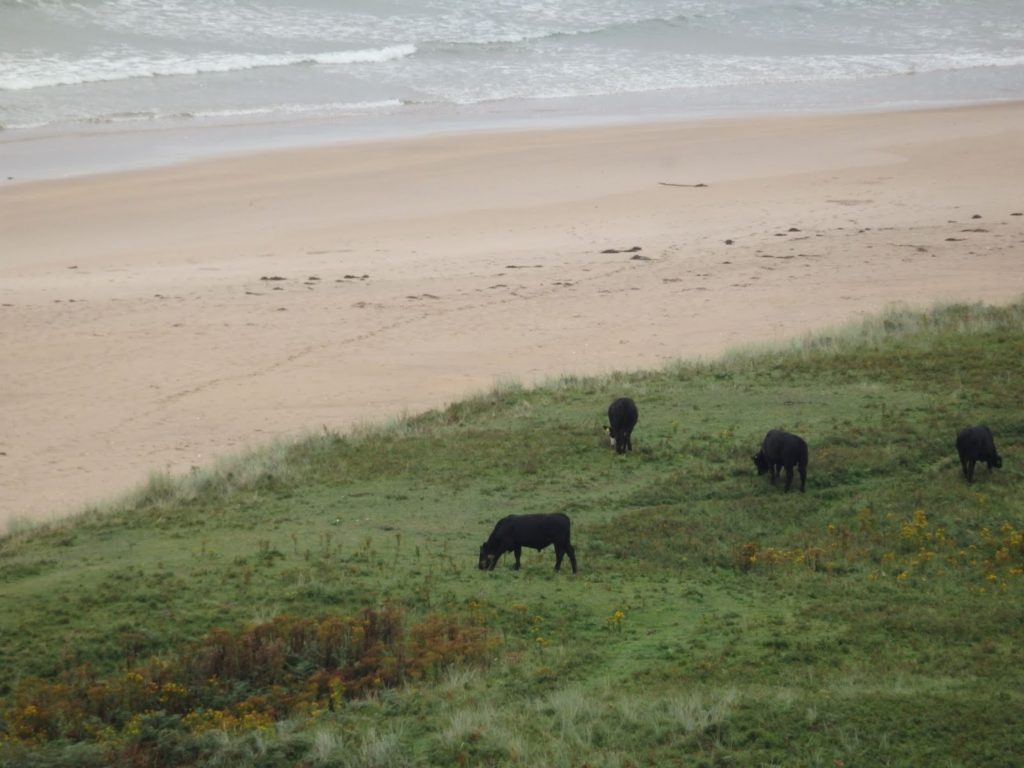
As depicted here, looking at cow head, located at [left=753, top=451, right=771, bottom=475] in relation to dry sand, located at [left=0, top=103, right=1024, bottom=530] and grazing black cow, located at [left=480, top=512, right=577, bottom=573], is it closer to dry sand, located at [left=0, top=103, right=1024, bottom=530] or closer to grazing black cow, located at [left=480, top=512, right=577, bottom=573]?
grazing black cow, located at [left=480, top=512, right=577, bottom=573]

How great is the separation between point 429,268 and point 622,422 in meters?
12.9

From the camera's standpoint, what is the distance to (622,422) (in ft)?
49.0

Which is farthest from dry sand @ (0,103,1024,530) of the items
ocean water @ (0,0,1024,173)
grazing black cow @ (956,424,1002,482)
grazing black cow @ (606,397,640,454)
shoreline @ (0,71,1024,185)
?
ocean water @ (0,0,1024,173)

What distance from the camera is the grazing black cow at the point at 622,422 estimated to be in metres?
14.9

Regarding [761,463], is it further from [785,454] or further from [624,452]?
[624,452]

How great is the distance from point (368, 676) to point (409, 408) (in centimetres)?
988

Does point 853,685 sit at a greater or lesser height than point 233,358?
greater

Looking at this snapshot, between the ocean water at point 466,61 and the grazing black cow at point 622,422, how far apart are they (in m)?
26.3

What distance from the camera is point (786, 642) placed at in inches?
392

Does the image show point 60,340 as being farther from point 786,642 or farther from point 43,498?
point 786,642

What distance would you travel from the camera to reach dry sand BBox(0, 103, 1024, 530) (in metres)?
20.2

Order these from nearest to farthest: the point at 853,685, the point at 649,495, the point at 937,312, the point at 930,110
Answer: the point at 853,685 < the point at 649,495 < the point at 937,312 < the point at 930,110

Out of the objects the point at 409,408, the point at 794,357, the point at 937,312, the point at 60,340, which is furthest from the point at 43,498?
the point at 937,312

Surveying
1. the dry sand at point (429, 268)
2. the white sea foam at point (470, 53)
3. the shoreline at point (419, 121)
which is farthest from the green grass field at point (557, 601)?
the white sea foam at point (470, 53)
